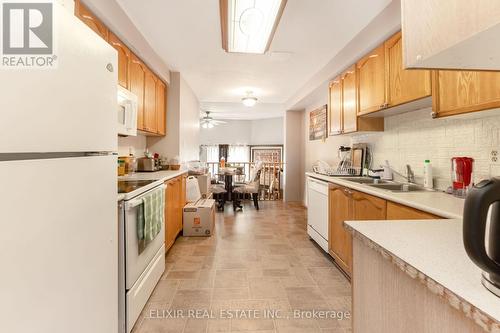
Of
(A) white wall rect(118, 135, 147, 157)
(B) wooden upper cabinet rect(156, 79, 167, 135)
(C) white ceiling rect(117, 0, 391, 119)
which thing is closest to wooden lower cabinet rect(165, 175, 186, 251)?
(A) white wall rect(118, 135, 147, 157)

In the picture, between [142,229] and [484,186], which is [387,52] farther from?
[142,229]

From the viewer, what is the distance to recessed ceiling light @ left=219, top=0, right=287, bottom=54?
1.84 meters

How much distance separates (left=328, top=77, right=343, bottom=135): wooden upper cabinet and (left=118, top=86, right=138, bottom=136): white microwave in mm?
2353

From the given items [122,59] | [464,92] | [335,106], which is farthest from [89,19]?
[335,106]

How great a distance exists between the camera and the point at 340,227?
7.88 feet

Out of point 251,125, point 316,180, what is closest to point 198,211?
point 316,180

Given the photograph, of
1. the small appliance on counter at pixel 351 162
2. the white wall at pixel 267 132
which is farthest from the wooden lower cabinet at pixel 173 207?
the white wall at pixel 267 132

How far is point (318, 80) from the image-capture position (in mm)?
3752

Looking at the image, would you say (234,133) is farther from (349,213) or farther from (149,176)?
(349,213)

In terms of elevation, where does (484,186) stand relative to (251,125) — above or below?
below

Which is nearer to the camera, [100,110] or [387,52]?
[100,110]

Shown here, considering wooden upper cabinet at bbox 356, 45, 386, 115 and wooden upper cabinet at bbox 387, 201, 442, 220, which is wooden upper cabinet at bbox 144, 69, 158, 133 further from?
wooden upper cabinet at bbox 387, 201, 442, 220

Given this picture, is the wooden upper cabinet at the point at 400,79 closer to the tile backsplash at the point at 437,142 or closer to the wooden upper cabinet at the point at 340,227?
the tile backsplash at the point at 437,142

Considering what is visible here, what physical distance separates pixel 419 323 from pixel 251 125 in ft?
27.5
